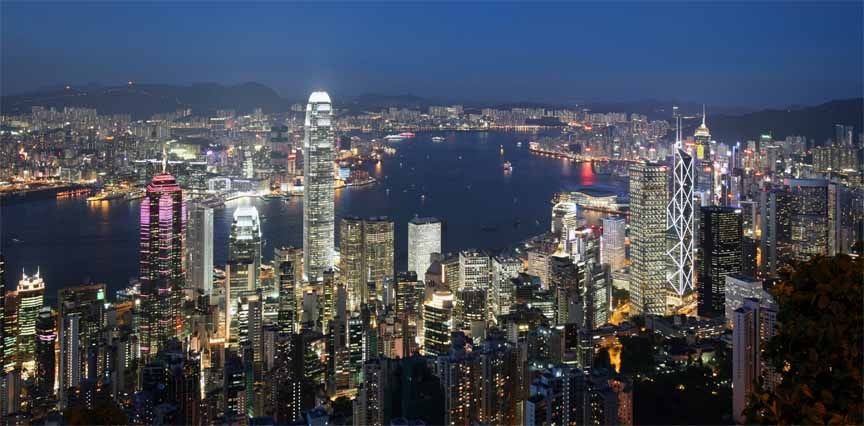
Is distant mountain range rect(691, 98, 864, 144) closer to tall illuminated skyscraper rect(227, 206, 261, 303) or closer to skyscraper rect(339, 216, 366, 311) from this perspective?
skyscraper rect(339, 216, 366, 311)

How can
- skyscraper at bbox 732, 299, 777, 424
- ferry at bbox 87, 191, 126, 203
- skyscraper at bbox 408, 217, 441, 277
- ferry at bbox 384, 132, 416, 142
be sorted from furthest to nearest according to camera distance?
ferry at bbox 384, 132, 416, 142 < ferry at bbox 87, 191, 126, 203 < skyscraper at bbox 408, 217, 441, 277 < skyscraper at bbox 732, 299, 777, 424

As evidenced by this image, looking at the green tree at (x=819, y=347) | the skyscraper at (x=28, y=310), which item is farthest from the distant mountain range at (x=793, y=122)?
the skyscraper at (x=28, y=310)

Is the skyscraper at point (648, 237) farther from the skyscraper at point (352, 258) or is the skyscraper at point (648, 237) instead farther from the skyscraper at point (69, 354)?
the skyscraper at point (69, 354)

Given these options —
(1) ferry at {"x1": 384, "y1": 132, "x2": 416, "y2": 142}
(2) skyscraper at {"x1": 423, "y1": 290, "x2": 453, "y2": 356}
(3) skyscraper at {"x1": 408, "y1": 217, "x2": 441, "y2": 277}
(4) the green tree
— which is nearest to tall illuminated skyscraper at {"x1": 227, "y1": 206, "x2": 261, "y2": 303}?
(3) skyscraper at {"x1": 408, "y1": 217, "x2": 441, "y2": 277}

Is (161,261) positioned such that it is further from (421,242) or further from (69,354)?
(421,242)

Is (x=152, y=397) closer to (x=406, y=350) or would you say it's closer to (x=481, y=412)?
(x=481, y=412)

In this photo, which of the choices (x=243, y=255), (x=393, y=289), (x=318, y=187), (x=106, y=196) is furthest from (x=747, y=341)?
(x=106, y=196)

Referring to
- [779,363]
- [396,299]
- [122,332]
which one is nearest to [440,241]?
[396,299]
